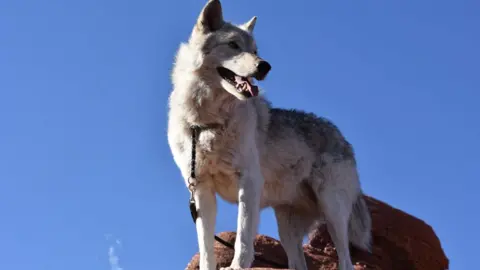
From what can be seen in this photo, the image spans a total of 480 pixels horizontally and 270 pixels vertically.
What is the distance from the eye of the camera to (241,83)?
6.85 meters

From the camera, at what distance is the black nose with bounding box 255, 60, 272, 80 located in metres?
6.64

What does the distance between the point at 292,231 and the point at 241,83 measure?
10.6ft

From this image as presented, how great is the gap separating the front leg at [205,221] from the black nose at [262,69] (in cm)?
142

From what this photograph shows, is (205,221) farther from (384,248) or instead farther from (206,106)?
(384,248)

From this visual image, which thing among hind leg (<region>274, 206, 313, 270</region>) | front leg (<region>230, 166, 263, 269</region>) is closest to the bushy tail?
hind leg (<region>274, 206, 313, 270</region>)

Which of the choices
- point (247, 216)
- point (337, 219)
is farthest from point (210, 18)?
point (337, 219)

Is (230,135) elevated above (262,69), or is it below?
below

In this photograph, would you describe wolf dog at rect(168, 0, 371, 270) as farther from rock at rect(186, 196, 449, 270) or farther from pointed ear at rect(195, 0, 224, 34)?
rock at rect(186, 196, 449, 270)

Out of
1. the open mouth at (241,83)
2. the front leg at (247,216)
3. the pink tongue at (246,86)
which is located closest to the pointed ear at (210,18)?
the open mouth at (241,83)

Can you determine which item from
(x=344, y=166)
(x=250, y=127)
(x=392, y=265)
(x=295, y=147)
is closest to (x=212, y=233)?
(x=250, y=127)

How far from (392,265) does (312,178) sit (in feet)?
8.33

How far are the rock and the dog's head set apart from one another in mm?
3410

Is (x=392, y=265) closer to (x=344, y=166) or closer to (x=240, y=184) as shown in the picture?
(x=344, y=166)

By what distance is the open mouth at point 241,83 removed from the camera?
22.3ft
